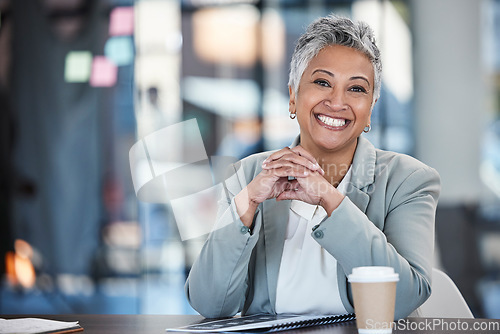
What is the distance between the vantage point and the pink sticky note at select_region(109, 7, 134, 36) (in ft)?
13.8

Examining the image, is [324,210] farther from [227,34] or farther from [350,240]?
Answer: [227,34]

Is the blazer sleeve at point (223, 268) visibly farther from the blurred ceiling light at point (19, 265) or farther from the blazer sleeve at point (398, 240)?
the blurred ceiling light at point (19, 265)

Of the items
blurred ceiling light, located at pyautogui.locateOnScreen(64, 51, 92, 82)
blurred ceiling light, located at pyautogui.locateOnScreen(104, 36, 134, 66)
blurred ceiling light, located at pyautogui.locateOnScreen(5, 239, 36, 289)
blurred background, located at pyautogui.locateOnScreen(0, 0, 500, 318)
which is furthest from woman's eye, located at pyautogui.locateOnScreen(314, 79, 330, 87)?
blurred ceiling light, located at pyautogui.locateOnScreen(5, 239, 36, 289)

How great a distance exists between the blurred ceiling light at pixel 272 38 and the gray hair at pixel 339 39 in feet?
8.12

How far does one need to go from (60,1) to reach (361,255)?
3.62 m

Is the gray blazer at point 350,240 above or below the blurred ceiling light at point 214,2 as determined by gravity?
below

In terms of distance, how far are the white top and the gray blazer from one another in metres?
0.02

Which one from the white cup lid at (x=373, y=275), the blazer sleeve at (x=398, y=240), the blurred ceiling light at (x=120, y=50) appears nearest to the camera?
the white cup lid at (x=373, y=275)

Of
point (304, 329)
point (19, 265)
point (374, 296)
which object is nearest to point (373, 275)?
point (374, 296)

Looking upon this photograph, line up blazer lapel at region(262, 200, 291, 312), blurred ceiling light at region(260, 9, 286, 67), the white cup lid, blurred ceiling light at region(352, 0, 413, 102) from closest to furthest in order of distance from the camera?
1. the white cup lid
2. blazer lapel at region(262, 200, 291, 312)
3. blurred ceiling light at region(352, 0, 413, 102)
4. blurred ceiling light at region(260, 9, 286, 67)

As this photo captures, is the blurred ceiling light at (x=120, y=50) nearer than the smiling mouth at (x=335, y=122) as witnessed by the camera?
No

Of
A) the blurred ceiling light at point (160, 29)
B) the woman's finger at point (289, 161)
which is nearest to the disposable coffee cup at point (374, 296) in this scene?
the woman's finger at point (289, 161)

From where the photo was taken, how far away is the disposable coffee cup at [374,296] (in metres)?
0.97

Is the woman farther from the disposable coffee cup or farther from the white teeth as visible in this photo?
the disposable coffee cup
